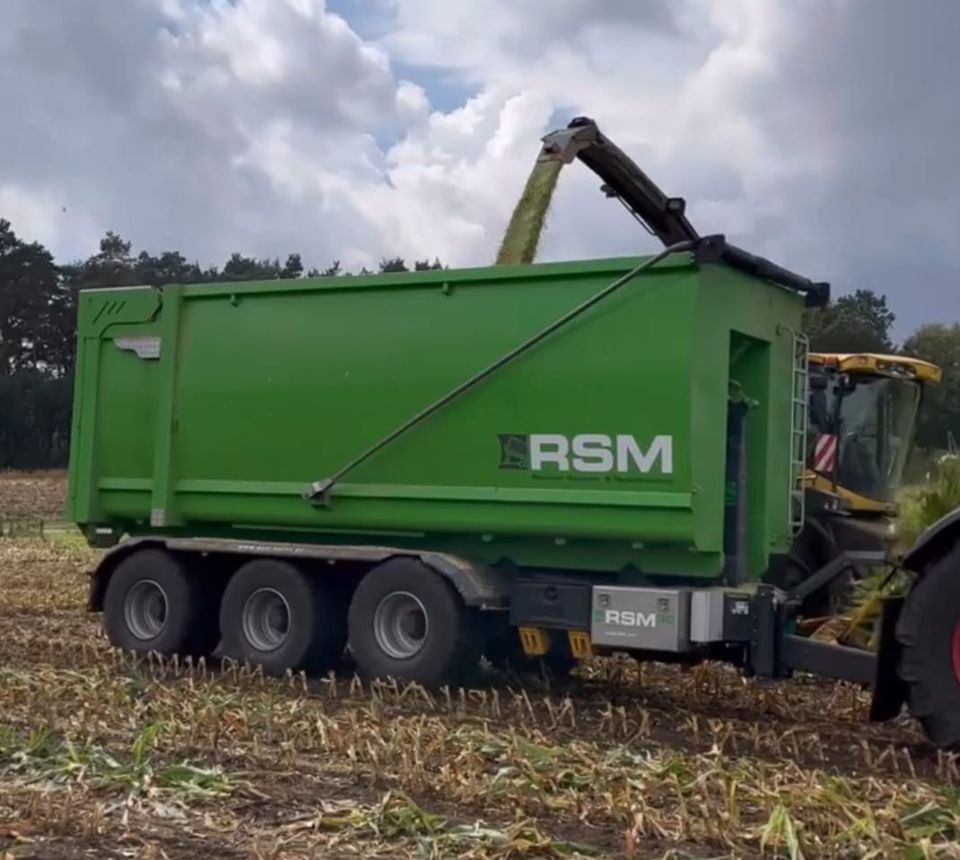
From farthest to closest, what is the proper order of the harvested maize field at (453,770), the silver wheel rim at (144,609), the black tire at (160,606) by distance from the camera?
the silver wheel rim at (144,609), the black tire at (160,606), the harvested maize field at (453,770)

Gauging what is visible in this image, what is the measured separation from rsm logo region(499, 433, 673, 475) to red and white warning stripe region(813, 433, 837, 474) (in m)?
2.87

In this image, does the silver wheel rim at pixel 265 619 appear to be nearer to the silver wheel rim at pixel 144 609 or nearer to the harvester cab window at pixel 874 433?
the silver wheel rim at pixel 144 609

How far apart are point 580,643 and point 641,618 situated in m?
0.56

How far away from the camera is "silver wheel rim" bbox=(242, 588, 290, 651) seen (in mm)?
10281

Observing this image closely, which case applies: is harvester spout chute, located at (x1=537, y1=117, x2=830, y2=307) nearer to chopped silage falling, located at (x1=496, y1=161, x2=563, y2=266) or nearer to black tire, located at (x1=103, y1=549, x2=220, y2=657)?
chopped silage falling, located at (x1=496, y1=161, x2=563, y2=266)

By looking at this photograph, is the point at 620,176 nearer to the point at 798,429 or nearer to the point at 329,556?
the point at 798,429

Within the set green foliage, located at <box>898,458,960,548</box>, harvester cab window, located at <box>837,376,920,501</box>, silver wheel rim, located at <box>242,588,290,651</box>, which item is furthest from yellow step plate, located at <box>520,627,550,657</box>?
harvester cab window, located at <box>837,376,920,501</box>

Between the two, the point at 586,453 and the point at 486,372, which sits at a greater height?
the point at 486,372

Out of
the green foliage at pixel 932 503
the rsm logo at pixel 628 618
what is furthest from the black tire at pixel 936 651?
the rsm logo at pixel 628 618

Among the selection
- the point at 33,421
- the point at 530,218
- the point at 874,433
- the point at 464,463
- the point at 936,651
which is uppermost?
the point at 33,421

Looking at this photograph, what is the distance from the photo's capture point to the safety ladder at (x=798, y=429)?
945 centimetres

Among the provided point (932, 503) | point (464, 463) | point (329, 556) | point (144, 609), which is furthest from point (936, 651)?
point (144, 609)

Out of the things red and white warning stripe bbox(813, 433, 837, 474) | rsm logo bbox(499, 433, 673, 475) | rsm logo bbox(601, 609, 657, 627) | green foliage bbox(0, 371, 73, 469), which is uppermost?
green foliage bbox(0, 371, 73, 469)

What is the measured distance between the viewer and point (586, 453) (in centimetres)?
890
